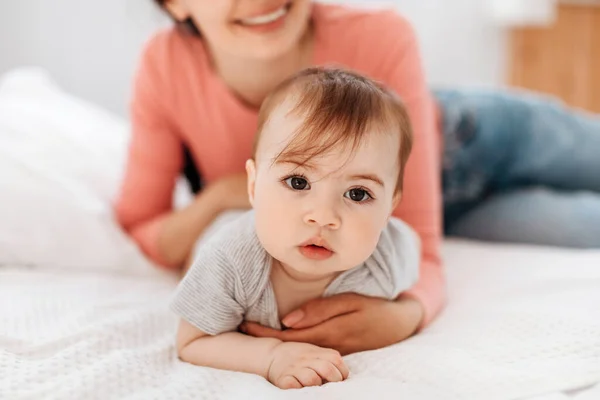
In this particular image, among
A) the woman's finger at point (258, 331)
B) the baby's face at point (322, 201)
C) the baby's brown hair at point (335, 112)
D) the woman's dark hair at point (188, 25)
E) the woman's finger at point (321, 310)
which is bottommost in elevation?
the woman's finger at point (258, 331)

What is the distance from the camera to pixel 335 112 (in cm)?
78

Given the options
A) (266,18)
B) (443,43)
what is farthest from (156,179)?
(443,43)

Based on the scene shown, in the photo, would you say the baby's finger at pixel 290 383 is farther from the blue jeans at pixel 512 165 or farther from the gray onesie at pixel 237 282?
the blue jeans at pixel 512 165

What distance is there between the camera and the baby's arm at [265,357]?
2.55 ft

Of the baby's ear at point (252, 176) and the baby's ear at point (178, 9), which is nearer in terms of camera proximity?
the baby's ear at point (252, 176)

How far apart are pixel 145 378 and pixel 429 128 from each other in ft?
2.17

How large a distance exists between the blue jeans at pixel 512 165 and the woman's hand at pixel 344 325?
2.29ft

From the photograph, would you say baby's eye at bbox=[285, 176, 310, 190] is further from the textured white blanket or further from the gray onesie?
the textured white blanket

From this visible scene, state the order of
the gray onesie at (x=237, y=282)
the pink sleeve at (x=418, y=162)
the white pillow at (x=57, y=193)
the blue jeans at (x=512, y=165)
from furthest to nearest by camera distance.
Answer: the blue jeans at (x=512, y=165), the white pillow at (x=57, y=193), the pink sleeve at (x=418, y=162), the gray onesie at (x=237, y=282)

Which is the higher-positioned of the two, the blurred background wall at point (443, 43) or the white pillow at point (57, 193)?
the blurred background wall at point (443, 43)

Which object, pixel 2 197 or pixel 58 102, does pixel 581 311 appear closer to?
pixel 2 197

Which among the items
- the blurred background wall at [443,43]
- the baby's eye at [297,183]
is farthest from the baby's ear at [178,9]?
the blurred background wall at [443,43]

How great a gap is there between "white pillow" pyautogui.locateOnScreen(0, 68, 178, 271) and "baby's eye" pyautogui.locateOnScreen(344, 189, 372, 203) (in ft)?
1.99

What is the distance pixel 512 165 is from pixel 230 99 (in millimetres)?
695
